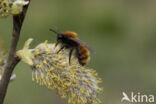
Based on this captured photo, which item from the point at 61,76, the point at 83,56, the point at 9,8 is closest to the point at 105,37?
the point at 83,56

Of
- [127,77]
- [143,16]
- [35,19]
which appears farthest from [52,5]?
[127,77]

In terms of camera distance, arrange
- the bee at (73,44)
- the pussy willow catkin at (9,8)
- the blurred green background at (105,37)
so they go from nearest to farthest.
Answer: the pussy willow catkin at (9,8) < the bee at (73,44) < the blurred green background at (105,37)

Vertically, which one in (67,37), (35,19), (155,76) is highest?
(35,19)

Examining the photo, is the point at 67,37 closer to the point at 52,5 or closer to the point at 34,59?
the point at 34,59

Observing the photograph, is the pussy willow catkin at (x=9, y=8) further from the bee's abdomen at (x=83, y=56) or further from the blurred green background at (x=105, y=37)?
the blurred green background at (x=105, y=37)

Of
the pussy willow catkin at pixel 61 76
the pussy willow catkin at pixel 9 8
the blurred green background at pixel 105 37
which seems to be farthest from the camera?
the blurred green background at pixel 105 37

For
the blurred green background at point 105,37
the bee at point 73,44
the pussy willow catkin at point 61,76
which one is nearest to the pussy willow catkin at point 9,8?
the pussy willow catkin at point 61,76
